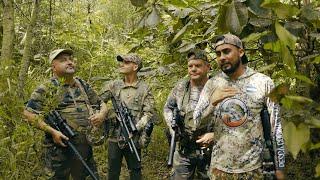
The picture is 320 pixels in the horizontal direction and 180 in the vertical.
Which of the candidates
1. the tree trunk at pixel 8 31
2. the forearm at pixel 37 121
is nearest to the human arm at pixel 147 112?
the forearm at pixel 37 121

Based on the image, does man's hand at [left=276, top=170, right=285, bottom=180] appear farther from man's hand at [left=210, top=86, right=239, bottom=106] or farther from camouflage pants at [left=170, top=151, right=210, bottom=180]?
camouflage pants at [left=170, top=151, right=210, bottom=180]

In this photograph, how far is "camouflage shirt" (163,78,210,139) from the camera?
4.53m

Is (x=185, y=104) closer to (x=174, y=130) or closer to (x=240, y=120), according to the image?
(x=174, y=130)

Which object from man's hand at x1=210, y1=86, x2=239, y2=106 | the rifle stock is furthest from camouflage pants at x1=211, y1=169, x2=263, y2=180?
the rifle stock

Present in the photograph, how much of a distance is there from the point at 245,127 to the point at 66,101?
2.10m

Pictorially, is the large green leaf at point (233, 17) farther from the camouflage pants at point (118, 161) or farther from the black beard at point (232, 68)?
the camouflage pants at point (118, 161)

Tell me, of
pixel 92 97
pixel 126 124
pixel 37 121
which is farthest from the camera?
pixel 126 124

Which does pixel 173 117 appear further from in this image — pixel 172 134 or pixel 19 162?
pixel 19 162

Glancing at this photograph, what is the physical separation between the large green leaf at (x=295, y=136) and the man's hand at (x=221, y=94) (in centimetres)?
137

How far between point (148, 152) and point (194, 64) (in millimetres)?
3645

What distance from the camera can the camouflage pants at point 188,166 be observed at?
4.52 metres

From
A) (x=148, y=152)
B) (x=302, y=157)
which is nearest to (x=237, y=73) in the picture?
(x=302, y=157)

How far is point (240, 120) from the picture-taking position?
3.23m

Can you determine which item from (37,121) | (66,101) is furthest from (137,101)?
(37,121)
